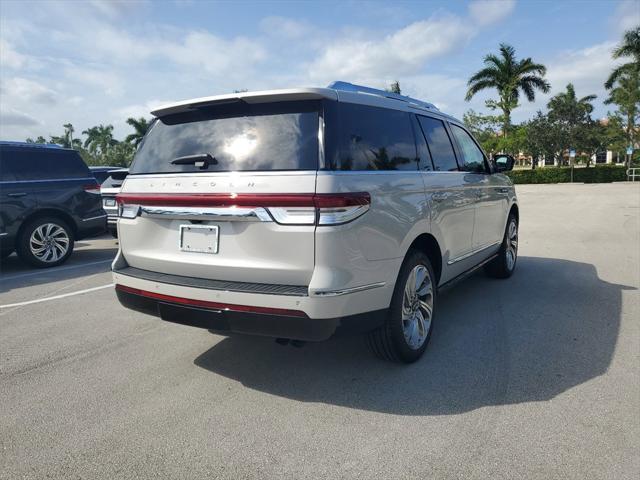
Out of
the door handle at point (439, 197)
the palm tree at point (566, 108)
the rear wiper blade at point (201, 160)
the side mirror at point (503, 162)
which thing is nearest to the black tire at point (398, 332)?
the door handle at point (439, 197)

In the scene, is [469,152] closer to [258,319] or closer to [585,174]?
[258,319]

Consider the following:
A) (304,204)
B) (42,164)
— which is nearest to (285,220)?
(304,204)

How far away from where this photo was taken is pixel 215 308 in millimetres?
2938

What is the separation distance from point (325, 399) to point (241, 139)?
1.74 metres

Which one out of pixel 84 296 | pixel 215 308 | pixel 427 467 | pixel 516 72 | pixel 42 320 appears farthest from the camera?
pixel 516 72

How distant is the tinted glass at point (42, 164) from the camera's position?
24.1 ft

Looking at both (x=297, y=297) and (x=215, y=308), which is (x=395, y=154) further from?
(x=215, y=308)

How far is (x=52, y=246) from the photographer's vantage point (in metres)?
7.82

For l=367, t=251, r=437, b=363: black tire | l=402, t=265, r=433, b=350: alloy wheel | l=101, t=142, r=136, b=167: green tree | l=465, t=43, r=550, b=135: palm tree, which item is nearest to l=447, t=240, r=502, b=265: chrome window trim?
l=402, t=265, r=433, b=350: alloy wheel

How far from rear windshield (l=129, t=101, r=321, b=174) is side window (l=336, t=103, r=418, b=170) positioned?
0.73 ft

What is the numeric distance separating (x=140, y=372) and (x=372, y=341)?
1708 mm

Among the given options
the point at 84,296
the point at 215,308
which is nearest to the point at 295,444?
the point at 215,308

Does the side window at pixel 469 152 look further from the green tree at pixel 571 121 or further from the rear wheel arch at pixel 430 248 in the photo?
the green tree at pixel 571 121

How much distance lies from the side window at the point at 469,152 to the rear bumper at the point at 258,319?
2.43 meters
